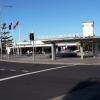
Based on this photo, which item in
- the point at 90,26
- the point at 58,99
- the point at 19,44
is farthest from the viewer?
the point at 19,44

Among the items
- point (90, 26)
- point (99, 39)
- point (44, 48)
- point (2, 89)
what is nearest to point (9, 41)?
point (44, 48)

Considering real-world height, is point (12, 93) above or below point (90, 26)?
below

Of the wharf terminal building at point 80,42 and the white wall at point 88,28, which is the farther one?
the white wall at point 88,28

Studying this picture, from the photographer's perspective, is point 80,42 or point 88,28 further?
point 88,28

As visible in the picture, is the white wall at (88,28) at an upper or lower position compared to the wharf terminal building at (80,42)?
upper

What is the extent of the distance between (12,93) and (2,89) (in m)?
1.44

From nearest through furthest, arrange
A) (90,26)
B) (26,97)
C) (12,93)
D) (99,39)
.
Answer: (26,97), (12,93), (99,39), (90,26)

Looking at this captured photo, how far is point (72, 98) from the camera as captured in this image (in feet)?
39.5

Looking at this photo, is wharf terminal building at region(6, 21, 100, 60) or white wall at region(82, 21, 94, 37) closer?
wharf terminal building at region(6, 21, 100, 60)

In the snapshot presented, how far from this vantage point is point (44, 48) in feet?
453

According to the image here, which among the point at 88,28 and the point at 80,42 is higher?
the point at 88,28

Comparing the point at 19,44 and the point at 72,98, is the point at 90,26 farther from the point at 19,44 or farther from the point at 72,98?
the point at 72,98

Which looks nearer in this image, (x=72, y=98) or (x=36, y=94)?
(x=72, y=98)

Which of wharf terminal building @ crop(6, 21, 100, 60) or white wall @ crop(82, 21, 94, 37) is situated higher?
white wall @ crop(82, 21, 94, 37)
